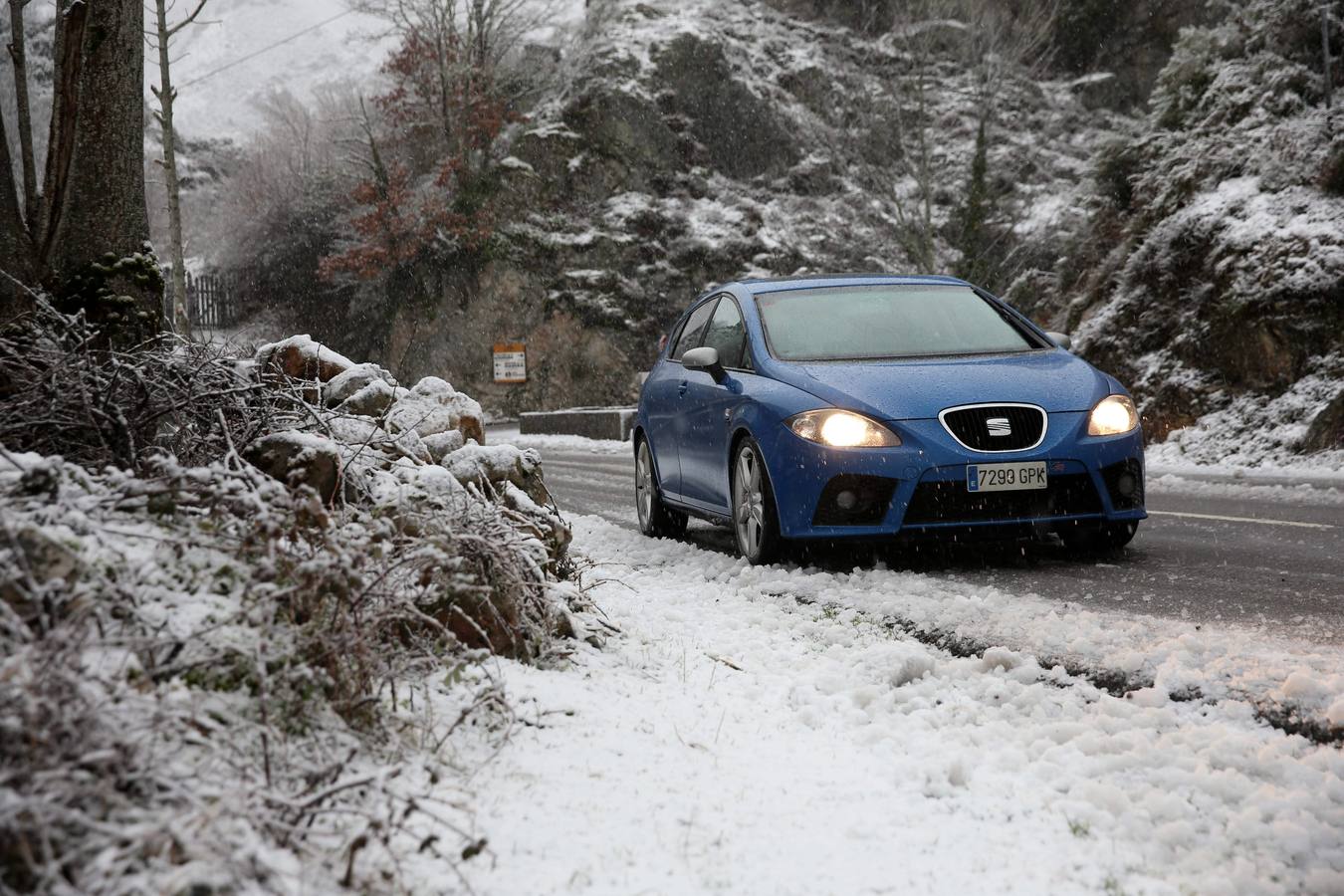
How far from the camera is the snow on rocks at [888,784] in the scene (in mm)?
2381

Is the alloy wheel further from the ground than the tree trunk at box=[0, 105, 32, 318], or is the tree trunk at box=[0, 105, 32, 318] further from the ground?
the tree trunk at box=[0, 105, 32, 318]

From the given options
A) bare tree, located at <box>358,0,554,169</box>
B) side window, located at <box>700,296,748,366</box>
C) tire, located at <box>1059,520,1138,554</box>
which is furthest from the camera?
bare tree, located at <box>358,0,554,169</box>

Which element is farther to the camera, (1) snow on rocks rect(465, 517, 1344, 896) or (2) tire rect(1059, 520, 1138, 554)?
(2) tire rect(1059, 520, 1138, 554)

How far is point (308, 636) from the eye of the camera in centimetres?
273

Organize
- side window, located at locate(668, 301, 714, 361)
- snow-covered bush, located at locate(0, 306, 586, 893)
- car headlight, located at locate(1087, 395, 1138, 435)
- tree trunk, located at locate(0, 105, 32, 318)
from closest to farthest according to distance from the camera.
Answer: snow-covered bush, located at locate(0, 306, 586, 893), tree trunk, located at locate(0, 105, 32, 318), car headlight, located at locate(1087, 395, 1138, 435), side window, located at locate(668, 301, 714, 361)

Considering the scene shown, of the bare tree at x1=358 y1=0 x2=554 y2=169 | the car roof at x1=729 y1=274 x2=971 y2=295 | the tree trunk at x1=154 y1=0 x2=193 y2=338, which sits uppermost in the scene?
the bare tree at x1=358 y1=0 x2=554 y2=169

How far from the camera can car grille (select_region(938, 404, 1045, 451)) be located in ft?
19.0

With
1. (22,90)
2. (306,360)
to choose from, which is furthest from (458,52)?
(306,360)

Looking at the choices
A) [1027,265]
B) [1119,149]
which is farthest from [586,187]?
[1119,149]

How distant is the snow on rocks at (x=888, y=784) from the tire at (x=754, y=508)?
1840 millimetres

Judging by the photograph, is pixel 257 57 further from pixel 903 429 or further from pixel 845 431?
pixel 903 429

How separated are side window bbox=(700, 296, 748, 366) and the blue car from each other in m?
0.03

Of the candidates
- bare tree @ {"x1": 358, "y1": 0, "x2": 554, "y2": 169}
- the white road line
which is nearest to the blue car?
the white road line

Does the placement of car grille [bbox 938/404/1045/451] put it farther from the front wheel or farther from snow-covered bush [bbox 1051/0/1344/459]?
snow-covered bush [bbox 1051/0/1344/459]
